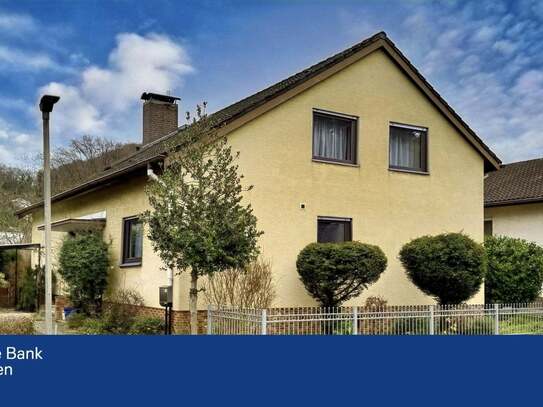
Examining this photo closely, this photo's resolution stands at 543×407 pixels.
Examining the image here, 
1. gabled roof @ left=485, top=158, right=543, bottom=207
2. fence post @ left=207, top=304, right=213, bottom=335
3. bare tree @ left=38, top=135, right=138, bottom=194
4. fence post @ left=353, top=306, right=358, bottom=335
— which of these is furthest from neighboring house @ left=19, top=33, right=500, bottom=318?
bare tree @ left=38, top=135, right=138, bottom=194

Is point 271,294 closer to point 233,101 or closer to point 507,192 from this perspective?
point 233,101

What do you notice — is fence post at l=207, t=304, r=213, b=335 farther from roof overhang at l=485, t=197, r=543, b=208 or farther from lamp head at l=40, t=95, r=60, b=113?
roof overhang at l=485, t=197, r=543, b=208

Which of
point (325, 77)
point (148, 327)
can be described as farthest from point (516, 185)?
point (148, 327)

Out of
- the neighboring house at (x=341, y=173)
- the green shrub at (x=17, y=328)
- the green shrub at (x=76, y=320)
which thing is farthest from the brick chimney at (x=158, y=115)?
the green shrub at (x=17, y=328)

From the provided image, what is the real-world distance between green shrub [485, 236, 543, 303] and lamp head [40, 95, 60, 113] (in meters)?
14.9

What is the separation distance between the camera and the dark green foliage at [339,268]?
14500mm

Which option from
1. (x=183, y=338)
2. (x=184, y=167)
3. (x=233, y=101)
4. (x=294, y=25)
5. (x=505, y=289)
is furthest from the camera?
(x=233, y=101)

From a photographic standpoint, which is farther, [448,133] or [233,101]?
[233,101]

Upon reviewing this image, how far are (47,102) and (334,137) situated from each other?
806 centimetres

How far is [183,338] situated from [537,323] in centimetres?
1233

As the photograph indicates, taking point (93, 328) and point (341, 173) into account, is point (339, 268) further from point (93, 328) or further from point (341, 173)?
point (93, 328)

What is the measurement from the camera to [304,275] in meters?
15.2

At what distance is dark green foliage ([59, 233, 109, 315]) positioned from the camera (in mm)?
17391

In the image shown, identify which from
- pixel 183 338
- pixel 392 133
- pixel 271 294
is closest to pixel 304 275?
pixel 271 294
